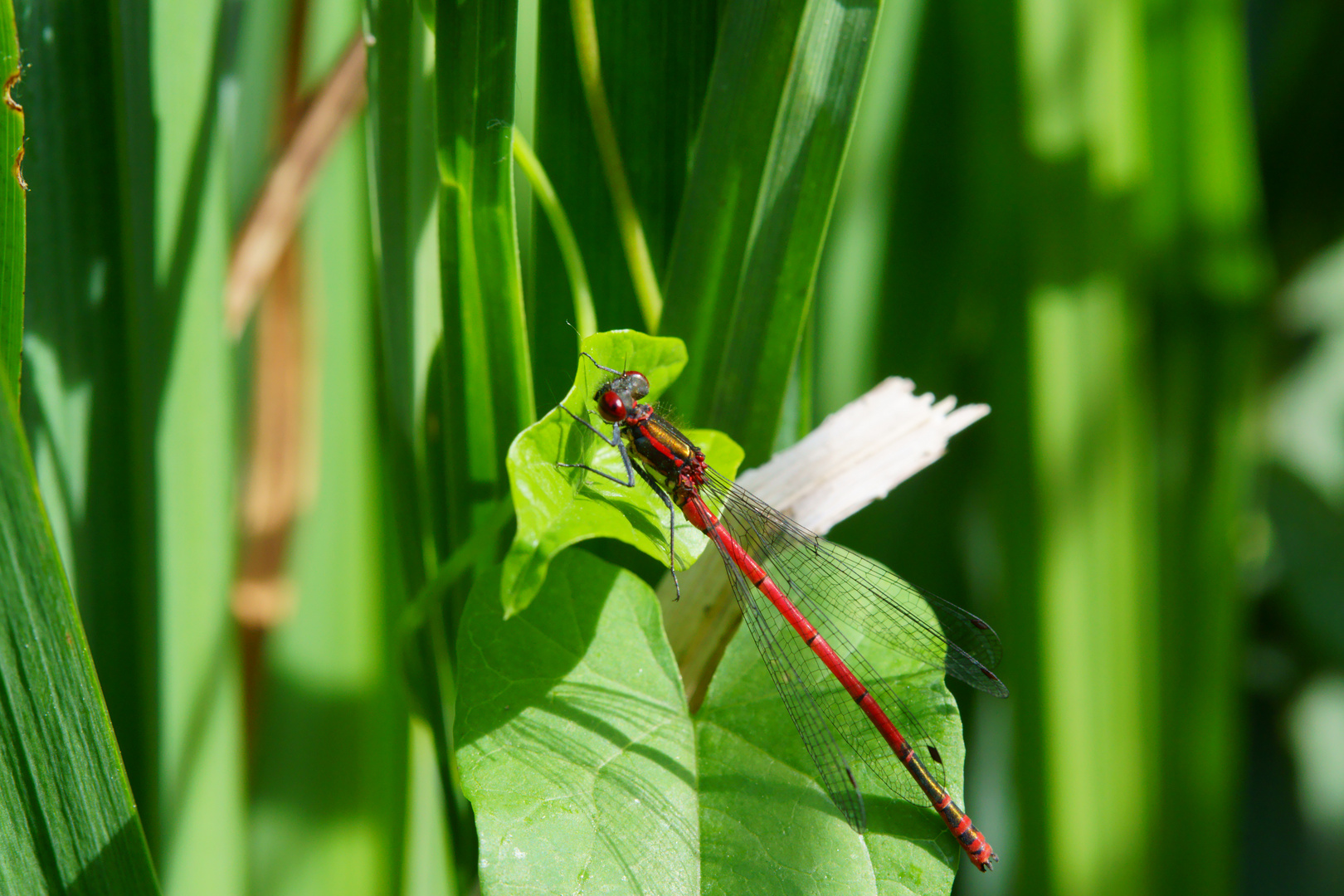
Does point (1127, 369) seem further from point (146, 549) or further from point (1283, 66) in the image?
point (146, 549)

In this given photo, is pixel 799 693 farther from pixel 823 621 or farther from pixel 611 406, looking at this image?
pixel 611 406

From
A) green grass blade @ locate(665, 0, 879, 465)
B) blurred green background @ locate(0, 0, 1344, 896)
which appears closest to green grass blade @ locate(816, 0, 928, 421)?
blurred green background @ locate(0, 0, 1344, 896)

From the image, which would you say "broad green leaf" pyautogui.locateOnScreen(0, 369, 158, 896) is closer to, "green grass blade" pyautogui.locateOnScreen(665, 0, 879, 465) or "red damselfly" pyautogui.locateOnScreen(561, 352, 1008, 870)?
"red damselfly" pyautogui.locateOnScreen(561, 352, 1008, 870)

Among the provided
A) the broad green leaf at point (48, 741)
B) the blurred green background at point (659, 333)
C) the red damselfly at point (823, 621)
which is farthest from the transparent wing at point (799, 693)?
the broad green leaf at point (48, 741)

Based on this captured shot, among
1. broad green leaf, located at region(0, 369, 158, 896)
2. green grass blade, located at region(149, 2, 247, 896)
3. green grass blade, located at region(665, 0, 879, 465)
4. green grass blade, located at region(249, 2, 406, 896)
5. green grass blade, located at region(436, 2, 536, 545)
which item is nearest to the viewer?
broad green leaf, located at region(0, 369, 158, 896)

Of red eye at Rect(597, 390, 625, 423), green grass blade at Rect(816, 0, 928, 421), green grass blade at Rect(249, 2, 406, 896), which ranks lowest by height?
green grass blade at Rect(249, 2, 406, 896)

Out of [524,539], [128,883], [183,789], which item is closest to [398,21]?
[524,539]

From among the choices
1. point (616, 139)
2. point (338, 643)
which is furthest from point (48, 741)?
point (338, 643)
